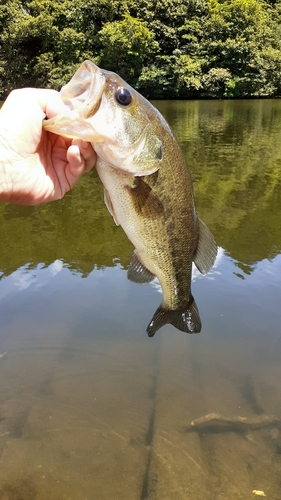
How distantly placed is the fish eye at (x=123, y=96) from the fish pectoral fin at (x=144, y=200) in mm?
328

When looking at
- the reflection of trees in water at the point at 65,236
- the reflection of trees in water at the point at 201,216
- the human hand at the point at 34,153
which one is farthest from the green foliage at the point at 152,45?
the human hand at the point at 34,153

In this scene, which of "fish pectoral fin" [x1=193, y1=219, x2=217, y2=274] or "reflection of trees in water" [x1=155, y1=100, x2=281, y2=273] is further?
"reflection of trees in water" [x1=155, y1=100, x2=281, y2=273]

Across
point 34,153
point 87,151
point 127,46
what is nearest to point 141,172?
point 87,151

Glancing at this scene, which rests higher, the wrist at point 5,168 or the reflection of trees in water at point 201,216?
the wrist at point 5,168

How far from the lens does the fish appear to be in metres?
1.81

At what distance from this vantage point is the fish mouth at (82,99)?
1.77m

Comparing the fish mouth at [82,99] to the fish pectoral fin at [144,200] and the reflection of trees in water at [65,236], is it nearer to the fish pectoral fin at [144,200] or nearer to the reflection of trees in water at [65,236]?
the fish pectoral fin at [144,200]

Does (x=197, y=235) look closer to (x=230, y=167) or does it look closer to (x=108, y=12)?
(x=230, y=167)

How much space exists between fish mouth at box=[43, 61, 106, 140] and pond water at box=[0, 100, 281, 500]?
86.4 inches

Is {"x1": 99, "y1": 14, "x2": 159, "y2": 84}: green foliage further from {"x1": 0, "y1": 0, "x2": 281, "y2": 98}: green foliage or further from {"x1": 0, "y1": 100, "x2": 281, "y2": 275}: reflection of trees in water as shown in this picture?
{"x1": 0, "y1": 100, "x2": 281, "y2": 275}: reflection of trees in water

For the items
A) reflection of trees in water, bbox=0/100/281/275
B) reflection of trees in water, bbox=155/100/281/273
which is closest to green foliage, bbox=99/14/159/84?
reflection of trees in water, bbox=155/100/281/273

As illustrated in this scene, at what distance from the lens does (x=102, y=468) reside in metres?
2.87

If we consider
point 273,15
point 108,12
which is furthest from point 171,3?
point 273,15

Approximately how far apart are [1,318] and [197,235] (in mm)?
2760
